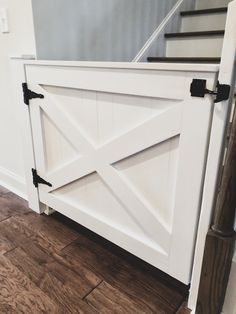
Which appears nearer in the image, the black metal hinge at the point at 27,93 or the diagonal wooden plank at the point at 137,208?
the diagonal wooden plank at the point at 137,208

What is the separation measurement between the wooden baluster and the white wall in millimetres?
1287

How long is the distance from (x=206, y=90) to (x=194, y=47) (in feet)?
5.33

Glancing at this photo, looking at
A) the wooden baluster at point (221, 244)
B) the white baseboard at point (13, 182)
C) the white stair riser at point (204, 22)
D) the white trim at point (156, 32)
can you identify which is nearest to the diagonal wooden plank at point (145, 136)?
the wooden baluster at point (221, 244)

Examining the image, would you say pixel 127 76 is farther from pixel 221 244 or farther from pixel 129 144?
pixel 221 244

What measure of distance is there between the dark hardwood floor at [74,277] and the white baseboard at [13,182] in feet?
1.34

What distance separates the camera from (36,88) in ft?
4.92

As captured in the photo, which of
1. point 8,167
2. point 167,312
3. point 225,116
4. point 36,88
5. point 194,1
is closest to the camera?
point 225,116

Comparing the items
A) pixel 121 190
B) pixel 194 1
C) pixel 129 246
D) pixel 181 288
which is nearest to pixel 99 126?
pixel 121 190

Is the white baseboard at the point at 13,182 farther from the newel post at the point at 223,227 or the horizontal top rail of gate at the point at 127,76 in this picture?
the newel post at the point at 223,227

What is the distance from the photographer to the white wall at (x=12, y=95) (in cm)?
151

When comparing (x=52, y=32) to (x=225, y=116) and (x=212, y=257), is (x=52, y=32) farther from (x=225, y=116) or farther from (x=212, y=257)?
(x=212, y=257)

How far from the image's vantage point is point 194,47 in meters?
2.26

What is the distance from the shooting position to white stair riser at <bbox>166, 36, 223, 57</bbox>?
2151 mm

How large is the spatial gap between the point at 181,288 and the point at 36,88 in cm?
132
